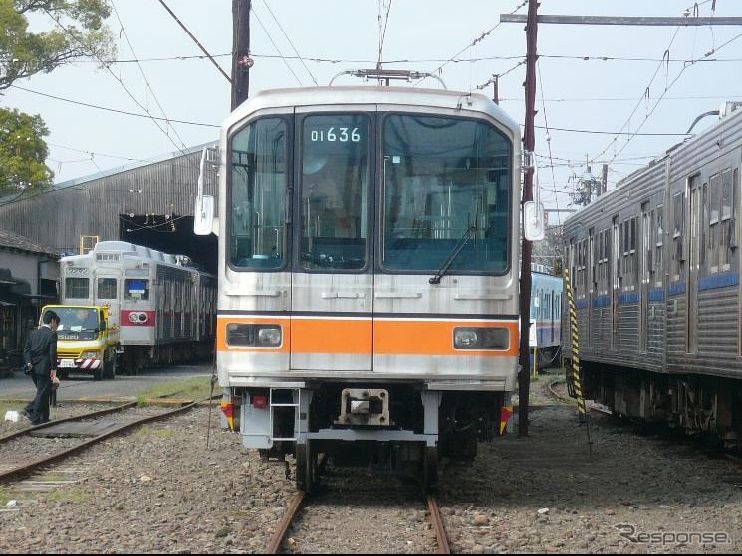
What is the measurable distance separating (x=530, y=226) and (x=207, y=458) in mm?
5215

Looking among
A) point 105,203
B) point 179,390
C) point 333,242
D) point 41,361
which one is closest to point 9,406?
point 41,361

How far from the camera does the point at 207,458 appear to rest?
43.8 feet

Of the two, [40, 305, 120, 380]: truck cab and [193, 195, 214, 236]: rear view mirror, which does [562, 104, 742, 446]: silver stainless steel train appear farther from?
[40, 305, 120, 380]: truck cab

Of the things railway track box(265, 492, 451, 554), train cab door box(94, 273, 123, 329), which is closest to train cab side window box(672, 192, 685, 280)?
railway track box(265, 492, 451, 554)

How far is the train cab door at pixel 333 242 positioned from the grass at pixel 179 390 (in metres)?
13.1

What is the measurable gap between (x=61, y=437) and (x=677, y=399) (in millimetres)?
7818

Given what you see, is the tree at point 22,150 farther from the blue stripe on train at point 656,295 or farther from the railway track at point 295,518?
the railway track at point 295,518

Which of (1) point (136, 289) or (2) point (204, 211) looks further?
(1) point (136, 289)

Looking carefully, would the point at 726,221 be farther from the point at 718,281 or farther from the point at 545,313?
the point at 545,313

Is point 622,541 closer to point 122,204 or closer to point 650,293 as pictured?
point 650,293

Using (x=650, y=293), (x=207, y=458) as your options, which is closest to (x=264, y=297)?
(x=207, y=458)

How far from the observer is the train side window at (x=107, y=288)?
114 feet

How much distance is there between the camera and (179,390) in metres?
26.6

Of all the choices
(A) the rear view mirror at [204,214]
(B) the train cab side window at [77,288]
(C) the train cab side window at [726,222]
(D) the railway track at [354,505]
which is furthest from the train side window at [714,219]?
(B) the train cab side window at [77,288]
